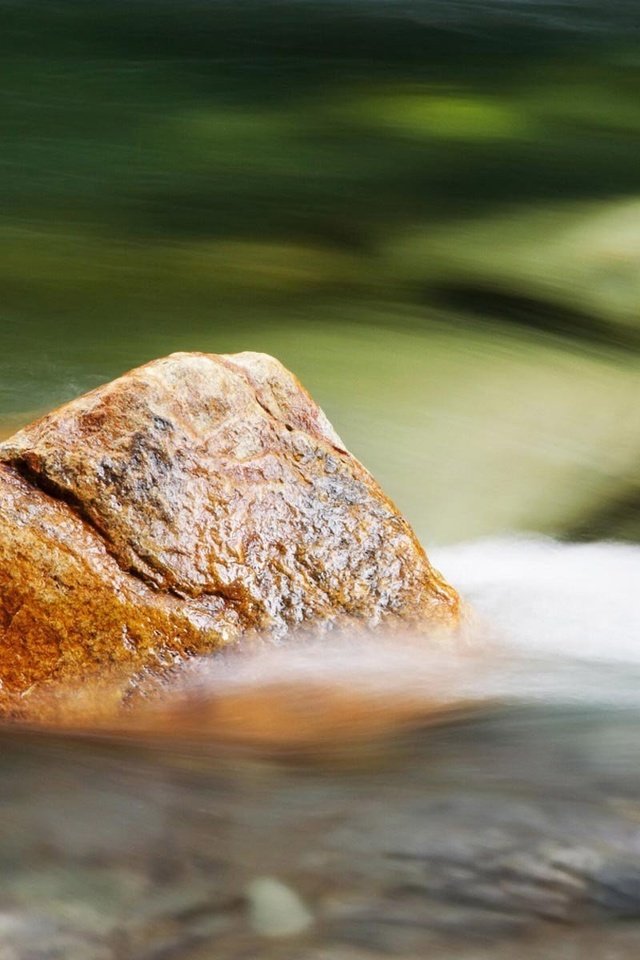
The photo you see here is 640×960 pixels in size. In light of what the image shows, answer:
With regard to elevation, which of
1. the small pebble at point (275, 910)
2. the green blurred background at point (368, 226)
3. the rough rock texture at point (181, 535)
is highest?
the green blurred background at point (368, 226)

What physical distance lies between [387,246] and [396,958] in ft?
20.7

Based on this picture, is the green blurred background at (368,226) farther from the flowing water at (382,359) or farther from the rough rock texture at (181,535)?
the rough rock texture at (181,535)

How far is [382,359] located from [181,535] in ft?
10.5

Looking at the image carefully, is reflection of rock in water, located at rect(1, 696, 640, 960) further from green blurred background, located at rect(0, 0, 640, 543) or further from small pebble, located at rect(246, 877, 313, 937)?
green blurred background, located at rect(0, 0, 640, 543)

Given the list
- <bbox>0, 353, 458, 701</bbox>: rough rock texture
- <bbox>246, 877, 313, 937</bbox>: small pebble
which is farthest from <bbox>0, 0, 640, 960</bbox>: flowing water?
<bbox>0, 353, 458, 701</bbox>: rough rock texture

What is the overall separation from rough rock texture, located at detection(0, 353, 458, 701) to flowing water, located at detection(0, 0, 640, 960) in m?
0.21

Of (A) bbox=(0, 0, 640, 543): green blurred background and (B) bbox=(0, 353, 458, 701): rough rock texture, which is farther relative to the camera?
(A) bbox=(0, 0, 640, 543): green blurred background

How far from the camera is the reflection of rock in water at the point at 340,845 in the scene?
2.03 meters

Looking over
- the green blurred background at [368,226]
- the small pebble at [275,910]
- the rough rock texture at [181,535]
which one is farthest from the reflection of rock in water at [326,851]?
the green blurred background at [368,226]

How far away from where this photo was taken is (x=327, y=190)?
909cm

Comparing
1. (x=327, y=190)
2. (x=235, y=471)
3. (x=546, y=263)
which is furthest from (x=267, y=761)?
(x=327, y=190)

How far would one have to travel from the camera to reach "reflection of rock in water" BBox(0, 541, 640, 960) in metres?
2.03

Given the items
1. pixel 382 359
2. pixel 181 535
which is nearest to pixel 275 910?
pixel 181 535

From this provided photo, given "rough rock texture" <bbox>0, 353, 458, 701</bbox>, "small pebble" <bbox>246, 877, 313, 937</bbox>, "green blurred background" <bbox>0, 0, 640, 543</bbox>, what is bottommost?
"small pebble" <bbox>246, 877, 313, 937</bbox>
